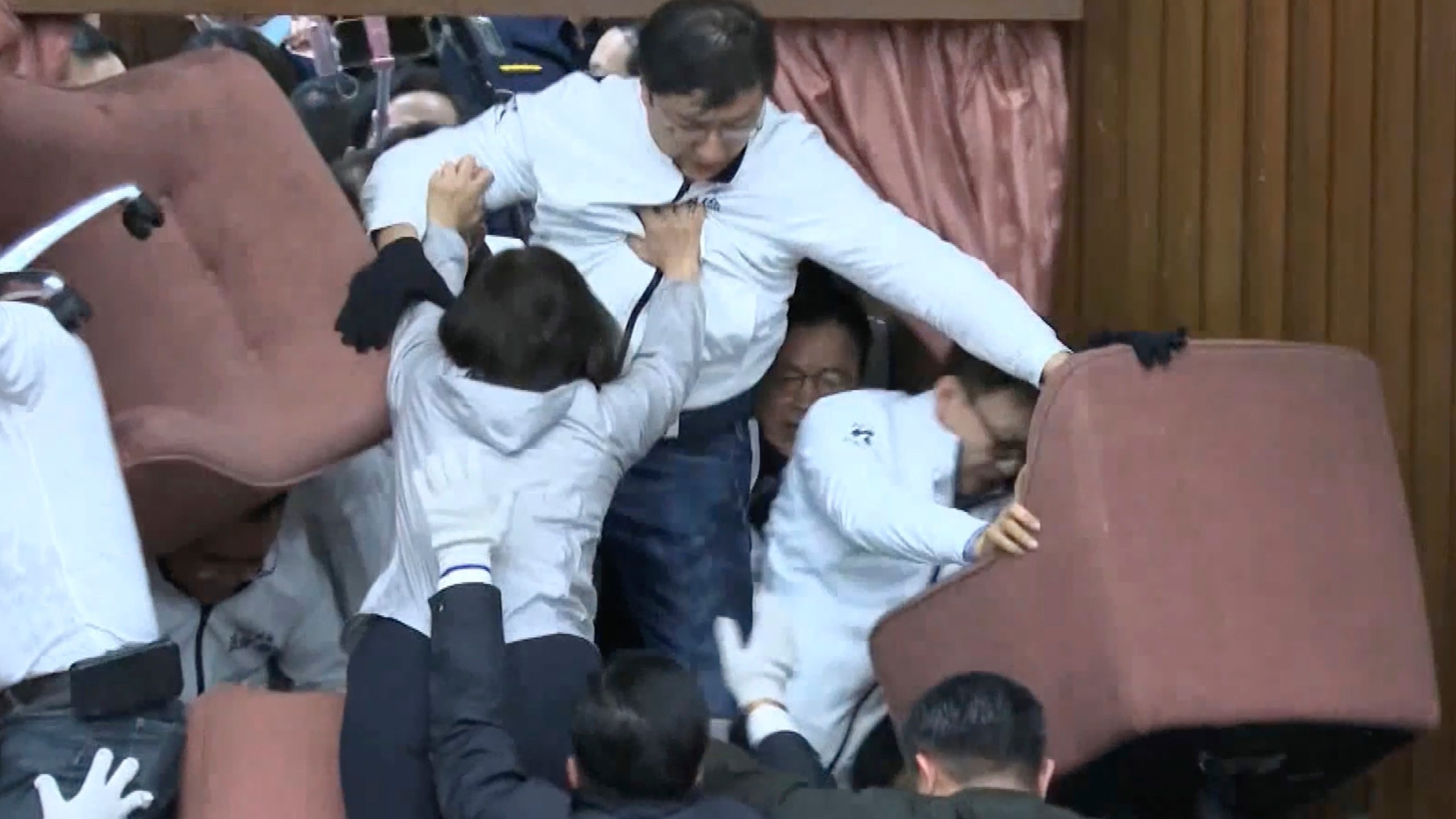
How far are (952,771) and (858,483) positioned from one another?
43 cm

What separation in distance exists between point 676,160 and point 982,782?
776mm

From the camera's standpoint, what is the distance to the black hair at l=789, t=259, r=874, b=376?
2361 mm

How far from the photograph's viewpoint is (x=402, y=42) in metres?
2.51

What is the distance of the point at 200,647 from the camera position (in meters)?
2.21

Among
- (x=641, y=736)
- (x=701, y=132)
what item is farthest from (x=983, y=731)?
(x=701, y=132)

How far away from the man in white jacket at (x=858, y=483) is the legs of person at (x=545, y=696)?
0.35m

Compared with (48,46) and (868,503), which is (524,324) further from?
(48,46)

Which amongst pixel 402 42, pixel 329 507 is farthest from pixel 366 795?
pixel 402 42

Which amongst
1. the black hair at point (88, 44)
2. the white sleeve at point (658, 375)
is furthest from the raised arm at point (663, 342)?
the black hair at point (88, 44)

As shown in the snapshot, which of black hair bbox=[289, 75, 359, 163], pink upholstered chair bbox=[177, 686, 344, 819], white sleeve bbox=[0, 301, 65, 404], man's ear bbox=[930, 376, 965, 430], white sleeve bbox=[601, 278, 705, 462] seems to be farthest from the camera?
black hair bbox=[289, 75, 359, 163]

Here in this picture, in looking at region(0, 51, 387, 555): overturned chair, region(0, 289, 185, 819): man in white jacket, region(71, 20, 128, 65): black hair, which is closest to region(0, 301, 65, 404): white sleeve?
region(0, 289, 185, 819): man in white jacket

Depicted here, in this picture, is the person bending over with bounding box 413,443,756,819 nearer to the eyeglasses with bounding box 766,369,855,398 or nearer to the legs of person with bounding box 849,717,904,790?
the legs of person with bounding box 849,717,904,790

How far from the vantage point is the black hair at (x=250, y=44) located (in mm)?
2334

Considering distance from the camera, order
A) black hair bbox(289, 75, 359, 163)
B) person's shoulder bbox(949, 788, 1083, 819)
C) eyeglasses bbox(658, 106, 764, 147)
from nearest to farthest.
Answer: person's shoulder bbox(949, 788, 1083, 819), eyeglasses bbox(658, 106, 764, 147), black hair bbox(289, 75, 359, 163)
